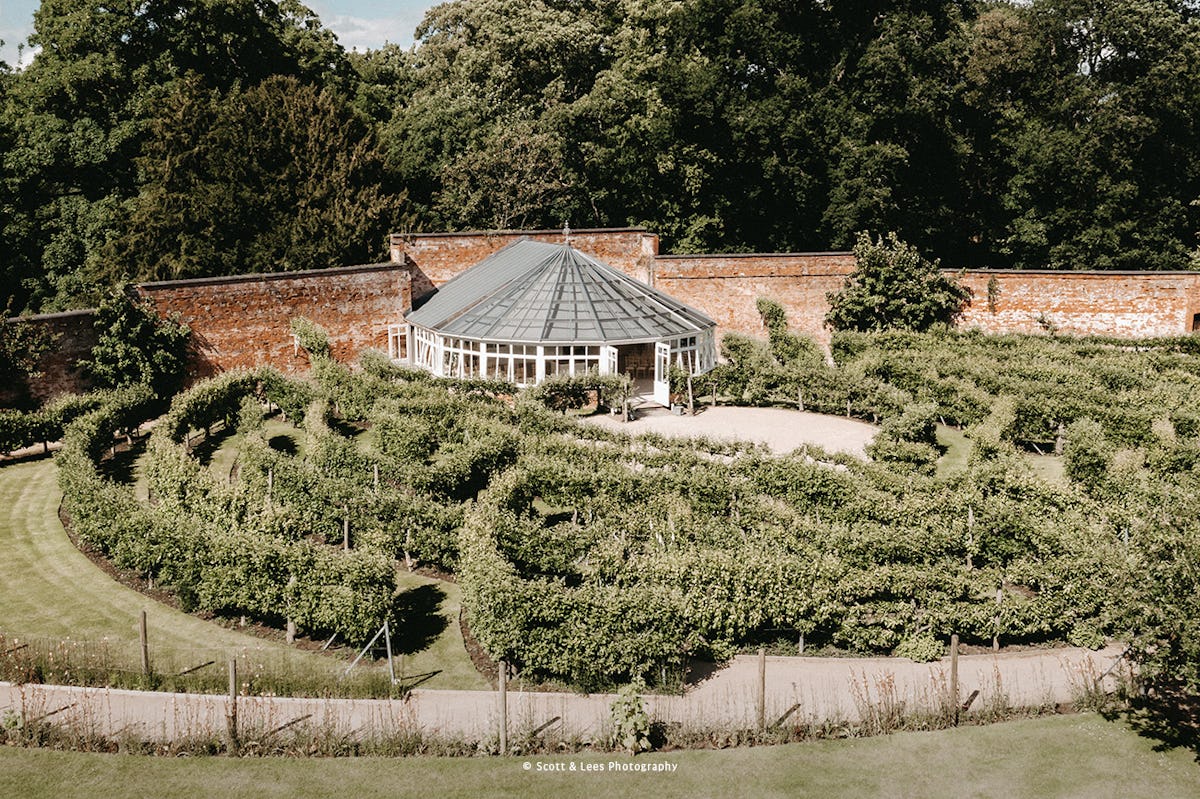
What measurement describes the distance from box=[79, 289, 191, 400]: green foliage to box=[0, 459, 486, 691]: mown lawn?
1006 centimetres

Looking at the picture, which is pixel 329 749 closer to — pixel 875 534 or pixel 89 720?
pixel 89 720

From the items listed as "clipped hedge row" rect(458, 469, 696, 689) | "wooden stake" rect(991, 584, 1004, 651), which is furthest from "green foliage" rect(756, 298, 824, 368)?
"clipped hedge row" rect(458, 469, 696, 689)

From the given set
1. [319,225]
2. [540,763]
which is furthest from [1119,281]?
[540,763]

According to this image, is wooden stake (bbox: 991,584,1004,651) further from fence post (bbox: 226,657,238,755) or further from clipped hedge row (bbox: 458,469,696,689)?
fence post (bbox: 226,657,238,755)

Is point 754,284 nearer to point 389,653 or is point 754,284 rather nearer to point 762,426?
point 762,426

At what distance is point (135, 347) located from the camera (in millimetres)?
29703

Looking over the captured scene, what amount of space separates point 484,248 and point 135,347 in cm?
1431

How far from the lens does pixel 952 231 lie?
47.0 m

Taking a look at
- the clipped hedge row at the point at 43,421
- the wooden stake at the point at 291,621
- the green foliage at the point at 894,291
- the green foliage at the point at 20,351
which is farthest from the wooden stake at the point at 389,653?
the green foliage at the point at 894,291

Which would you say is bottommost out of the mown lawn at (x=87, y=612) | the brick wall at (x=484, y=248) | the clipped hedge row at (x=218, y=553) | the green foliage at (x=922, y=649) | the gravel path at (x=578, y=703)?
the gravel path at (x=578, y=703)

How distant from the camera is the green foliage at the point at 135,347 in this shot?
29.0 m

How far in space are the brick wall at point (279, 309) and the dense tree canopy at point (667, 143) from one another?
12.0ft

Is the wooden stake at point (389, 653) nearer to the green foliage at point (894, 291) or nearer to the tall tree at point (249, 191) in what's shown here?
the tall tree at point (249, 191)

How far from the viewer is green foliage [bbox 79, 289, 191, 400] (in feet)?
95.1
